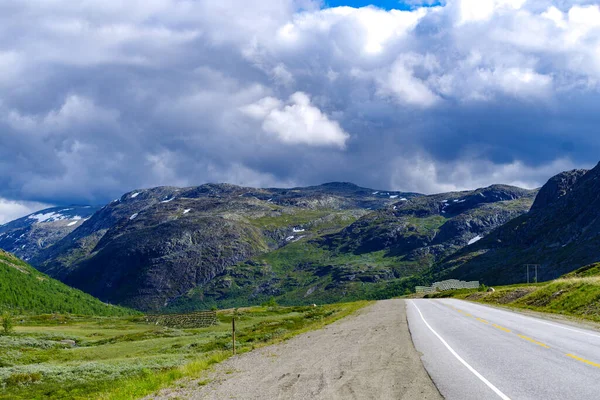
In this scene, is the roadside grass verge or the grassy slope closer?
the roadside grass verge

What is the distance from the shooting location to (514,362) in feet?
64.0

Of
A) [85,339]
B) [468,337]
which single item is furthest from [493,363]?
[85,339]

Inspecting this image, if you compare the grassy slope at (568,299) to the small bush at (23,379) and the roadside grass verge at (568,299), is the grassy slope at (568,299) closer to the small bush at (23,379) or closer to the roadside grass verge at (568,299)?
the roadside grass verge at (568,299)

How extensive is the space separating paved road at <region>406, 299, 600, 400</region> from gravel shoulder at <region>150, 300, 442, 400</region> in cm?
101

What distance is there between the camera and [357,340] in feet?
111

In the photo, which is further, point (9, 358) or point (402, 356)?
point (9, 358)

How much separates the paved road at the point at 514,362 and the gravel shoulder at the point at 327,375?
1009 millimetres

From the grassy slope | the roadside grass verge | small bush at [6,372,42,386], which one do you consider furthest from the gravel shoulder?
the grassy slope

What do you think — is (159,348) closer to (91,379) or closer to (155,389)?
(91,379)

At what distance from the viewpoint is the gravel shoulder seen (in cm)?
1734

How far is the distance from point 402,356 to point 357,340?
10.3 m

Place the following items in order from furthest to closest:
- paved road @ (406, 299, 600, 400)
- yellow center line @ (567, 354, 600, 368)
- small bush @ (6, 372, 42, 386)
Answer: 1. small bush @ (6, 372, 42, 386)
2. yellow center line @ (567, 354, 600, 368)
3. paved road @ (406, 299, 600, 400)

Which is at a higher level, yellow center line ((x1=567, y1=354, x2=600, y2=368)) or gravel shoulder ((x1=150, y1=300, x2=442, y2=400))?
yellow center line ((x1=567, y1=354, x2=600, y2=368))

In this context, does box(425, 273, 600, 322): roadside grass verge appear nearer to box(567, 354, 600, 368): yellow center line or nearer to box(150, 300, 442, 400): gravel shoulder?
box(567, 354, 600, 368): yellow center line
